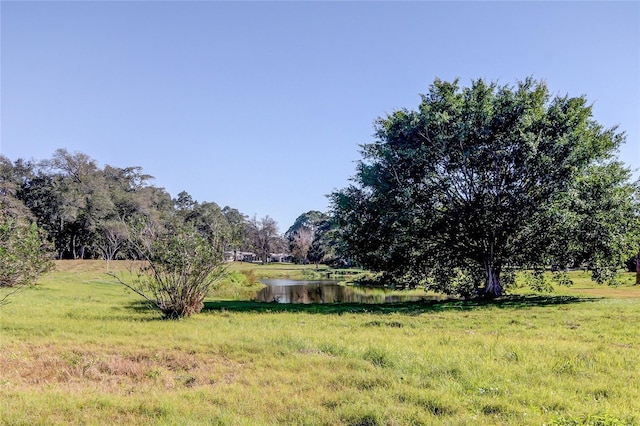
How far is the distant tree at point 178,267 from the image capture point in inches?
655

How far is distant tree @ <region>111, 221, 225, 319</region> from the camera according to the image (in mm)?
16641

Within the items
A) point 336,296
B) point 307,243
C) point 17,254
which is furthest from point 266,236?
point 17,254

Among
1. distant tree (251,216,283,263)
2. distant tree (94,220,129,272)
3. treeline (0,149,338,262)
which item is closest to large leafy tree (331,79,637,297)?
treeline (0,149,338,262)

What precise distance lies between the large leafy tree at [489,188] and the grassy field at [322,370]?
688cm

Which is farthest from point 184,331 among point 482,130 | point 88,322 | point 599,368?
point 482,130

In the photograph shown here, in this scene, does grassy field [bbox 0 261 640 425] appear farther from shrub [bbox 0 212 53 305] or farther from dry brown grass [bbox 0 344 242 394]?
shrub [bbox 0 212 53 305]

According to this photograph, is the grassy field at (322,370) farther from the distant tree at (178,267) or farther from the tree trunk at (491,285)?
the tree trunk at (491,285)

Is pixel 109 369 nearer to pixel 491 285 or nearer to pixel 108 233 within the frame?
pixel 491 285

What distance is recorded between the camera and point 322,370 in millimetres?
8625

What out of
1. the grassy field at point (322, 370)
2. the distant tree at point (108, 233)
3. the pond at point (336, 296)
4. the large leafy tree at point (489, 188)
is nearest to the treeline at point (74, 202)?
the distant tree at point (108, 233)

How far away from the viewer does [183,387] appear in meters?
7.94

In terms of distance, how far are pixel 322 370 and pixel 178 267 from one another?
9780 mm

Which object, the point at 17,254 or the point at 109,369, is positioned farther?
the point at 17,254

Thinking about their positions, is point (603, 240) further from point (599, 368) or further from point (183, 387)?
point (183, 387)
